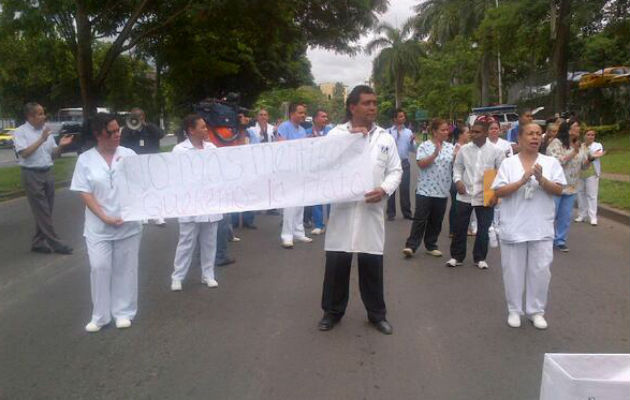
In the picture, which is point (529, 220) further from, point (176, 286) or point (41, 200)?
point (41, 200)

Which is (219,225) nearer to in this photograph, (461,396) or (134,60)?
(461,396)

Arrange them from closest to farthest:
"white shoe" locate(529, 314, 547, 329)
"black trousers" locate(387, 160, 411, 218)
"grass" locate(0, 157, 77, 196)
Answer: "white shoe" locate(529, 314, 547, 329) < "black trousers" locate(387, 160, 411, 218) < "grass" locate(0, 157, 77, 196)

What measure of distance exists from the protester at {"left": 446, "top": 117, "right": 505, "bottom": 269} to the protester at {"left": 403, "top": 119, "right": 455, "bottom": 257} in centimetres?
33

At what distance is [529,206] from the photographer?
4812mm

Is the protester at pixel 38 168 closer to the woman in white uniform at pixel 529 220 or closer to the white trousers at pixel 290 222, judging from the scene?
the white trousers at pixel 290 222

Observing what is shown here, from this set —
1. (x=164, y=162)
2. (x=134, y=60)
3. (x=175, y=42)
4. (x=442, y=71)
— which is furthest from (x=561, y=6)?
(x=164, y=162)

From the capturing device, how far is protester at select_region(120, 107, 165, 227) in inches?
384

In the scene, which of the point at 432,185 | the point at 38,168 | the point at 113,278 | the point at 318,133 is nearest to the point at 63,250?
the point at 38,168

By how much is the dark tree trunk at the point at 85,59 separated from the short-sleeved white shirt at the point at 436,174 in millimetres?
11216

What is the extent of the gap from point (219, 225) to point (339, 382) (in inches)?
131

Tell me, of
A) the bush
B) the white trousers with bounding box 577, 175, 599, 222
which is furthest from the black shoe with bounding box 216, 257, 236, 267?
the bush

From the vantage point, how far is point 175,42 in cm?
1911

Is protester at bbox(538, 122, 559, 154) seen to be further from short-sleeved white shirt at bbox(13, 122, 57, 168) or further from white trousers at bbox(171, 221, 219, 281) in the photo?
short-sleeved white shirt at bbox(13, 122, 57, 168)

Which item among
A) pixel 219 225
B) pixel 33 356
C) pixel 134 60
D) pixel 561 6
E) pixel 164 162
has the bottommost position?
pixel 33 356
